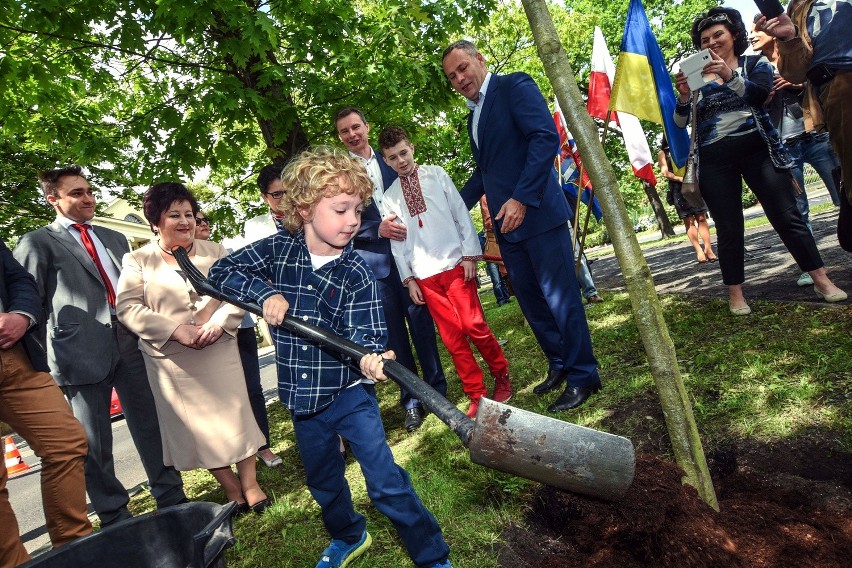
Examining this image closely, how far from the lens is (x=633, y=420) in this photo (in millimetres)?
2699

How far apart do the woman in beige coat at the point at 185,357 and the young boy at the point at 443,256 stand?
1.31m

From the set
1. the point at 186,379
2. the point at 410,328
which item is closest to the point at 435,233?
the point at 410,328

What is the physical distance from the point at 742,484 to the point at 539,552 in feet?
2.80

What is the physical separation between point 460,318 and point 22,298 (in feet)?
8.52

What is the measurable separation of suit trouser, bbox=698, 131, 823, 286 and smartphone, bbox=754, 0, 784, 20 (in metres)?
1.18

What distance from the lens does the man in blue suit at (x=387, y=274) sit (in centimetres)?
393

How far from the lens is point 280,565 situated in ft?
8.20

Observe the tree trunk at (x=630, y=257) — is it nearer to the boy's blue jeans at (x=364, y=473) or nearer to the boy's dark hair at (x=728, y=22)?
the boy's blue jeans at (x=364, y=473)

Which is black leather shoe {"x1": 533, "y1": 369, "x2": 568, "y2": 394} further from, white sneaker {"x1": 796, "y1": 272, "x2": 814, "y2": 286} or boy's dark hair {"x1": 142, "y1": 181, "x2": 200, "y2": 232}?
boy's dark hair {"x1": 142, "y1": 181, "x2": 200, "y2": 232}

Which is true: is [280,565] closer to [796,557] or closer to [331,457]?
[331,457]

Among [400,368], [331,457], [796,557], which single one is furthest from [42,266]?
[796,557]

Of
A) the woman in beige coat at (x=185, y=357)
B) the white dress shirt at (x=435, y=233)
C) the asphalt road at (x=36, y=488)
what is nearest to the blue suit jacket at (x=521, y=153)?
the white dress shirt at (x=435, y=233)

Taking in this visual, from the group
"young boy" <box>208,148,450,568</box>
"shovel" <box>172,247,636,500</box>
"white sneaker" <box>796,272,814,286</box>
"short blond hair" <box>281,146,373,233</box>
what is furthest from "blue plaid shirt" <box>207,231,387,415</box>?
"white sneaker" <box>796,272,814,286</box>

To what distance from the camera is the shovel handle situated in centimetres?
167
